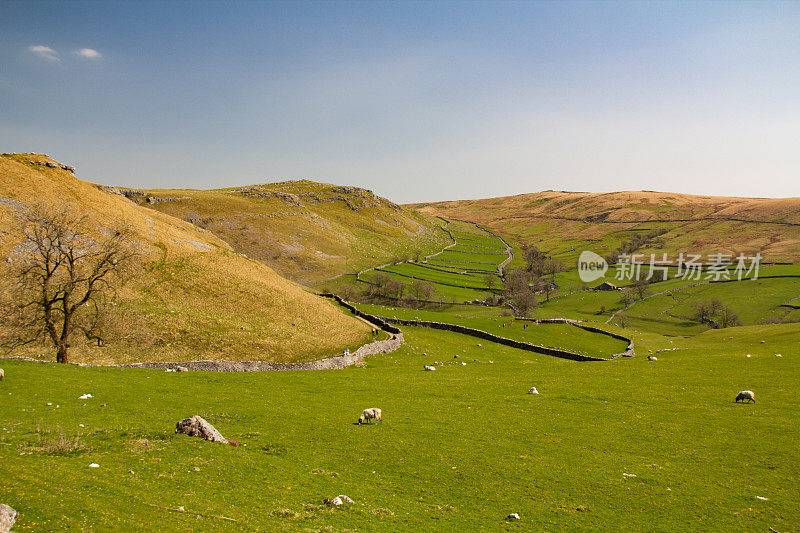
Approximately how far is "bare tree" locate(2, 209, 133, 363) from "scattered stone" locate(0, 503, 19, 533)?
27.1m

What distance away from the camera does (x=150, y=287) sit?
136 feet

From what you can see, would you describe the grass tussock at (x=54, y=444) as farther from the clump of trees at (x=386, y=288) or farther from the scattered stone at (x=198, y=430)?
the clump of trees at (x=386, y=288)

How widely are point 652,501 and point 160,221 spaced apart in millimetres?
60398

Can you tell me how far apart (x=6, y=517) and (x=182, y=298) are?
124ft

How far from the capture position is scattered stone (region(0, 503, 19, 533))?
279 inches

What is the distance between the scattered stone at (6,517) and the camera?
7094mm

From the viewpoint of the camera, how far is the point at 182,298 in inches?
1645

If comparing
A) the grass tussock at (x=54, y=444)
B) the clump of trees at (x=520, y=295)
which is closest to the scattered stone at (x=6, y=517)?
the grass tussock at (x=54, y=444)

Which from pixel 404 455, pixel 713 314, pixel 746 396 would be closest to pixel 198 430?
pixel 404 455

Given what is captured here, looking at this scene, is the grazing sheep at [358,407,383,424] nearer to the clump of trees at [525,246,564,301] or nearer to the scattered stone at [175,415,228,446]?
the scattered stone at [175,415,228,446]

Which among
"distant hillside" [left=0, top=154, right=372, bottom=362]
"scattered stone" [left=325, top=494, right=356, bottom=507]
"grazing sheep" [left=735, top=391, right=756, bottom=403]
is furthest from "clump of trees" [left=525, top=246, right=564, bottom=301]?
"scattered stone" [left=325, top=494, right=356, bottom=507]

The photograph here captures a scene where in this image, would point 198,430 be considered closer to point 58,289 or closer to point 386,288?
point 58,289

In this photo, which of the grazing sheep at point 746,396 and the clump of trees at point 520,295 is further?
the clump of trees at point 520,295

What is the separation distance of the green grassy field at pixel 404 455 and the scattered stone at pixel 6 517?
0.26m
